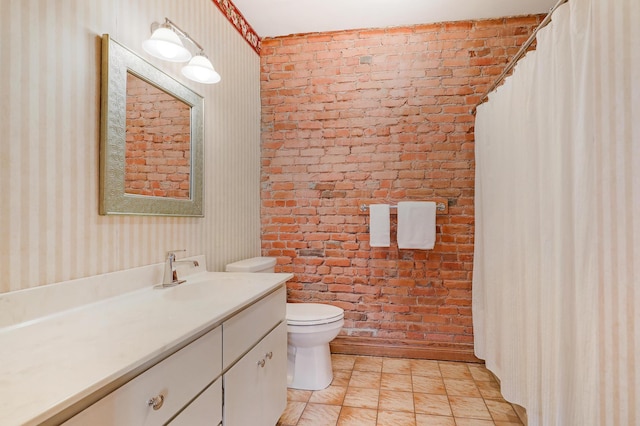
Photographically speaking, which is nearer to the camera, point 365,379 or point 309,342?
point 309,342

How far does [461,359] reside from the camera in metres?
2.54

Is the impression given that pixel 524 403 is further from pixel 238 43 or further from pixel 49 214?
pixel 238 43

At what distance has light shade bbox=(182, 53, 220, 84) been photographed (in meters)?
1.67

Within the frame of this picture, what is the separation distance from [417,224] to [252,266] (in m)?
1.21

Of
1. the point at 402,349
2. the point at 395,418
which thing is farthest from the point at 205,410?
the point at 402,349

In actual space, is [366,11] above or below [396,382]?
above

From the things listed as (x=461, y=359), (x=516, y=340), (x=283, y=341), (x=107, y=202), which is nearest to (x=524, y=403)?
(x=516, y=340)

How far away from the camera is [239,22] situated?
2.44m

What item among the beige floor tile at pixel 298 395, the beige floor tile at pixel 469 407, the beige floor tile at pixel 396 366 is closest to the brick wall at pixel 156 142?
the beige floor tile at pixel 298 395

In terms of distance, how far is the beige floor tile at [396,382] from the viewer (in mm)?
2181

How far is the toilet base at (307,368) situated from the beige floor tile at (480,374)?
3.31 ft

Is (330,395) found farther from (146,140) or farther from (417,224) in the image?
(146,140)

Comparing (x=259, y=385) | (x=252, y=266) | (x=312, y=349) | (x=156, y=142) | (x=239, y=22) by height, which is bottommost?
(x=312, y=349)

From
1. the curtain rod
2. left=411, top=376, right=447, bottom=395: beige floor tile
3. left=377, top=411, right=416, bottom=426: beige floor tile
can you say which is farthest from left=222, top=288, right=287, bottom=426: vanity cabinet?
the curtain rod
